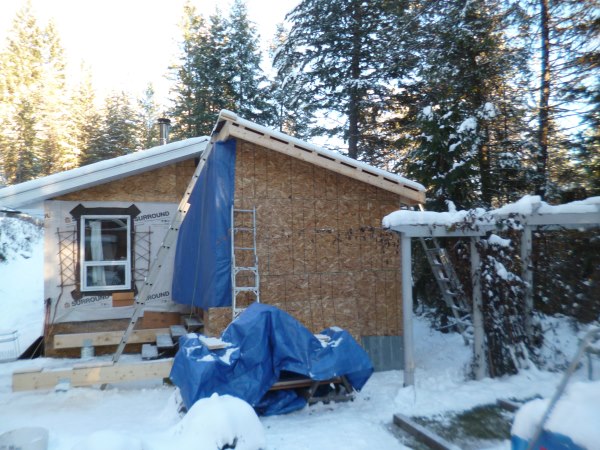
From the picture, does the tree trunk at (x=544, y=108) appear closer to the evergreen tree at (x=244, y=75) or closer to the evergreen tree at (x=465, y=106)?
the evergreen tree at (x=465, y=106)

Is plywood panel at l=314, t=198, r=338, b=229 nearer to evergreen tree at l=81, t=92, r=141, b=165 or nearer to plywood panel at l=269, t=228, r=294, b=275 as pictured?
plywood panel at l=269, t=228, r=294, b=275

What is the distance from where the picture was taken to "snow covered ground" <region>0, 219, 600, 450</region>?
3984 mm

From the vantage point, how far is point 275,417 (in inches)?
208

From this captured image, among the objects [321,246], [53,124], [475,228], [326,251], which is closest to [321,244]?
[321,246]

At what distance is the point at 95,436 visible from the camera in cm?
352

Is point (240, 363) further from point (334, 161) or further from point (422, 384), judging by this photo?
point (334, 161)

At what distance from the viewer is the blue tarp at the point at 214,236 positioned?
6969 millimetres

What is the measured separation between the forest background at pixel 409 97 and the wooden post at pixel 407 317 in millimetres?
1122

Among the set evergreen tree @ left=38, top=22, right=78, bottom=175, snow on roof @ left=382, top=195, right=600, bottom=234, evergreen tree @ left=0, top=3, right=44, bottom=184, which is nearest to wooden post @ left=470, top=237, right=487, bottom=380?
snow on roof @ left=382, top=195, right=600, bottom=234

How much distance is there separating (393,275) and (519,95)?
22.0 feet

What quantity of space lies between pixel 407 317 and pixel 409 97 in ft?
33.2

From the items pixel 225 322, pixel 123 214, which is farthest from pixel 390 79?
pixel 225 322

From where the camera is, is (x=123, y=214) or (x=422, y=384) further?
(x=123, y=214)

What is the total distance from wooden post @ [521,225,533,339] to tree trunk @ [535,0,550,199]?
3.82 meters
